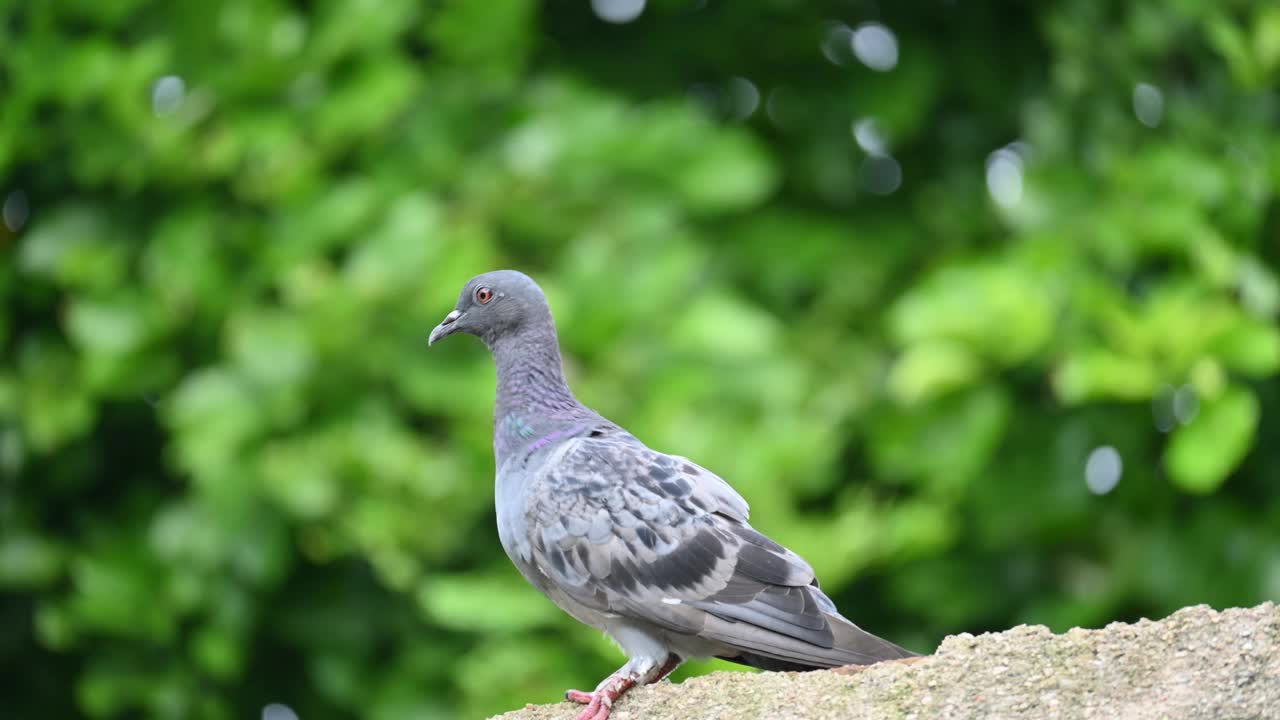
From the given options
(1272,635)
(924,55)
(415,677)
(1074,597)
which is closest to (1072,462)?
(1074,597)

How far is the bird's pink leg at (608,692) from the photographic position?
4.70 meters

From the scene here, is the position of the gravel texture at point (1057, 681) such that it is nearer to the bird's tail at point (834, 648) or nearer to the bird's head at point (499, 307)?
the bird's tail at point (834, 648)

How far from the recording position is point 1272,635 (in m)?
4.08

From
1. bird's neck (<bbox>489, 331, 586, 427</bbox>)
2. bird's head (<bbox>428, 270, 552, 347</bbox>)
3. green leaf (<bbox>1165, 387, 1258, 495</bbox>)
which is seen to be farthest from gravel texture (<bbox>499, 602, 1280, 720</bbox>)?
green leaf (<bbox>1165, 387, 1258, 495</bbox>)

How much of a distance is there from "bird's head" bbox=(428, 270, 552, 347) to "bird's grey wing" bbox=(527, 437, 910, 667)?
0.60 metres

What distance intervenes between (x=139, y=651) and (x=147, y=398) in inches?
54.9

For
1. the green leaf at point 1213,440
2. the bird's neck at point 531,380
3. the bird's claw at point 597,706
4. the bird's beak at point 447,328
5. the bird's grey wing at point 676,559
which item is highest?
the green leaf at point 1213,440

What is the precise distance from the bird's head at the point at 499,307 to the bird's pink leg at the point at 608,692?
1389 mm

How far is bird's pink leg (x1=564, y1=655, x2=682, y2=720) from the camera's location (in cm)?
470

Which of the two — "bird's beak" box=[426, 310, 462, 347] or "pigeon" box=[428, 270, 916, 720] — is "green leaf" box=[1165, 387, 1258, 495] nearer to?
"pigeon" box=[428, 270, 916, 720]

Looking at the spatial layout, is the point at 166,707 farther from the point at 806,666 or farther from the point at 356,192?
the point at 806,666

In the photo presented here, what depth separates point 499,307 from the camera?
5746 mm

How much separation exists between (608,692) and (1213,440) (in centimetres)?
372

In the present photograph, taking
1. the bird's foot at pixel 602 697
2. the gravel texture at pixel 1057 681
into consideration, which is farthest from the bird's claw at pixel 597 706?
the gravel texture at pixel 1057 681
